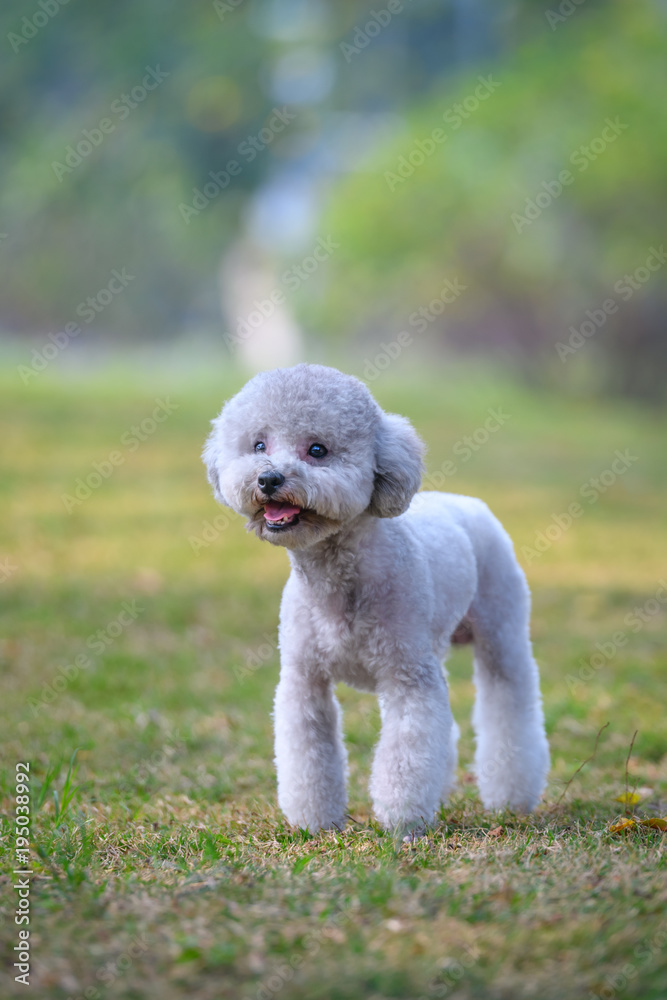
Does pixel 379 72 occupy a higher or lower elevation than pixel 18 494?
higher

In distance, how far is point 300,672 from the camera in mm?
4086

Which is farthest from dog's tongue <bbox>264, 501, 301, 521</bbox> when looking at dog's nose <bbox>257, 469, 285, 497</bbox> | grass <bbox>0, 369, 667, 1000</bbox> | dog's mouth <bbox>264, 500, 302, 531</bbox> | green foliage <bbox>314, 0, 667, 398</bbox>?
green foliage <bbox>314, 0, 667, 398</bbox>

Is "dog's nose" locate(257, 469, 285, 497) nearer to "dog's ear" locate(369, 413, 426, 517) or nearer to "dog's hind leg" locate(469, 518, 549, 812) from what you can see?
"dog's ear" locate(369, 413, 426, 517)

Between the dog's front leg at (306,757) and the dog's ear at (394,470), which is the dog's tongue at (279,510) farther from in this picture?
the dog's front leg at (306,757)

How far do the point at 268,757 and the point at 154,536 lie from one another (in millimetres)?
5025

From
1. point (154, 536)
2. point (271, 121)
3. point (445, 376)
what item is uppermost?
point (271, 121)

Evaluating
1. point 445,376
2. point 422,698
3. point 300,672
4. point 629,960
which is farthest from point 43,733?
point 445,376

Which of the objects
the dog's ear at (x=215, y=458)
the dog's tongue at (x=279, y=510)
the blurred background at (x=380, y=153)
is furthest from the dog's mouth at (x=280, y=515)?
the blurred background at (x=380, y=153)

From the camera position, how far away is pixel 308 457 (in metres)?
3.72

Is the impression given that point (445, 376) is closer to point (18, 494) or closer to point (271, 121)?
point (271, 121)

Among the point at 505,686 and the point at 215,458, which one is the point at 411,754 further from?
the point at 215,458

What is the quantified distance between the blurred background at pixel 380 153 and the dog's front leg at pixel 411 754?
13.8 m

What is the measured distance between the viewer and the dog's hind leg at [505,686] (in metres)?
4.62

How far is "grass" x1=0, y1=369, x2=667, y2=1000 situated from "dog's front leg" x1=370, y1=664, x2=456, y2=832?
11 centimetres
